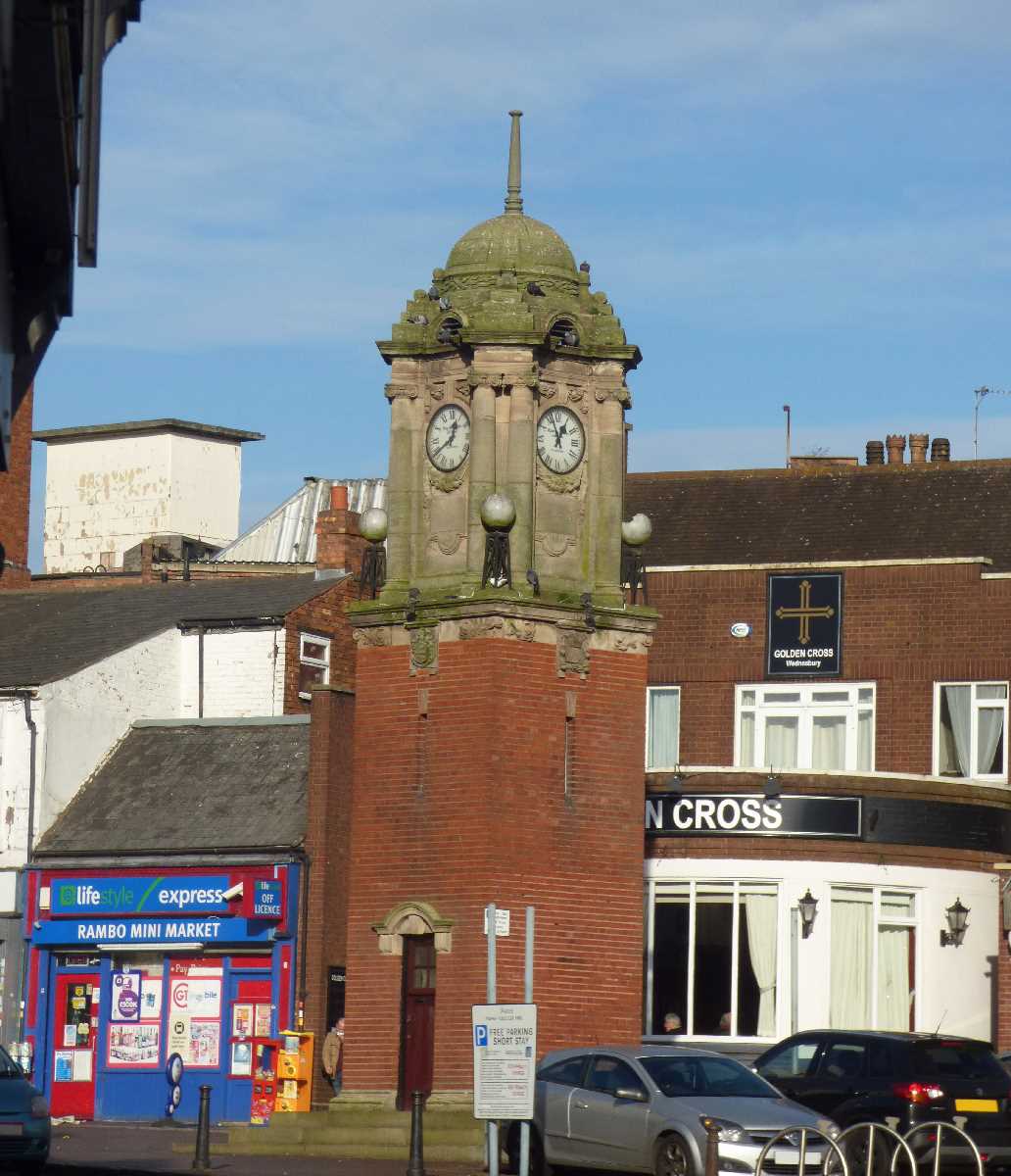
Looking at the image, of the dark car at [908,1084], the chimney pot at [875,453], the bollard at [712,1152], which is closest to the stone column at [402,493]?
the dark car at [908,1084]

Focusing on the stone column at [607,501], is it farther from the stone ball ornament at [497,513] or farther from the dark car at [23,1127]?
the dark car at [23,1127]

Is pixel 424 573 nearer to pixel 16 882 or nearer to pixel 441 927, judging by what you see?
pixel 441 927

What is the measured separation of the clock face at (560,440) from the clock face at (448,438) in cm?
97

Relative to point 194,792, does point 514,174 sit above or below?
above

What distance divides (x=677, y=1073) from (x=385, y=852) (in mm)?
8310

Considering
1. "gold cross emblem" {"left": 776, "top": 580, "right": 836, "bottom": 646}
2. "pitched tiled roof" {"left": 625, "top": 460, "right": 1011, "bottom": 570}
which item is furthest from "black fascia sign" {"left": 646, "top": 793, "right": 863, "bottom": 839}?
"pitched tiled roof" {"left": 625, "top": 460, "right": 1011, "bottom": 570}

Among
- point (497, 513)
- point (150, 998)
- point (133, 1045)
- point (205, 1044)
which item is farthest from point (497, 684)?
point (133, 1045)

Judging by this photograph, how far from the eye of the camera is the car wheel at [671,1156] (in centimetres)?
2450

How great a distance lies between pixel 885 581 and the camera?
4328 centimetres

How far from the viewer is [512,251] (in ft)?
111

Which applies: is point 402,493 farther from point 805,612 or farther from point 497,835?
point 805,612

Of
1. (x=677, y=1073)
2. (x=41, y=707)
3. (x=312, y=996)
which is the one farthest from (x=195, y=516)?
(x=677, y=1073)

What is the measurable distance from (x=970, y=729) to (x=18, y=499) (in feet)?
75.6

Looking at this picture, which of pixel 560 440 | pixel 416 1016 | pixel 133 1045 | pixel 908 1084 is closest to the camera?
pixel 908 1084
